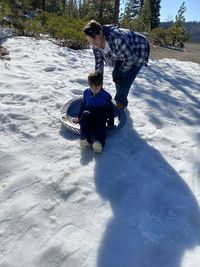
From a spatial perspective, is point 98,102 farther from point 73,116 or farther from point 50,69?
point 50,69

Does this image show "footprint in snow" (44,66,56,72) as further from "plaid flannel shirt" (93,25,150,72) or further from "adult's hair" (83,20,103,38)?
"adult's hair" (83,20,103,38)

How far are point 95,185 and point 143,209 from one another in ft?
1.85

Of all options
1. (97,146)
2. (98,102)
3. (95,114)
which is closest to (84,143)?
(97,146)

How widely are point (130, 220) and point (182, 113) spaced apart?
9.59 feet

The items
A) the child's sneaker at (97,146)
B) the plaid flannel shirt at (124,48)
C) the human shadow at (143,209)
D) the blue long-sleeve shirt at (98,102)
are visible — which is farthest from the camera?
the plaid flannel shirt at (124,48)

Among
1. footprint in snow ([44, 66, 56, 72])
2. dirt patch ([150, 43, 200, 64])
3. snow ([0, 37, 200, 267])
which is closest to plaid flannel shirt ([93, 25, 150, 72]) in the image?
snow ([0, 37, 200, 267])

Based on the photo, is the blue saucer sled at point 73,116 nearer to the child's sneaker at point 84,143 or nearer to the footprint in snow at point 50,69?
the child's sneaker at point 84,143

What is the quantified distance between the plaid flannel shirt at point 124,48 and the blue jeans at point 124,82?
7 centimetres

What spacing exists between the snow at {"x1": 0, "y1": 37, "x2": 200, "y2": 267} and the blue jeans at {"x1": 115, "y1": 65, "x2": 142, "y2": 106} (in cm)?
27

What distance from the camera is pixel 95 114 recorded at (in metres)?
4.26

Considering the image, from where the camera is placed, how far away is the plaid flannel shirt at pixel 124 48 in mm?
4480

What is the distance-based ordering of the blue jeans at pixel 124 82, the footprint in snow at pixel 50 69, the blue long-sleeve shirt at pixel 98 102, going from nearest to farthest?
the blue long-sleeve shirt at pixel 98 102
the blue jeans at pixel 124 82
the footprint in snow at pixel 50 69

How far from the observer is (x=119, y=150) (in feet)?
14.3

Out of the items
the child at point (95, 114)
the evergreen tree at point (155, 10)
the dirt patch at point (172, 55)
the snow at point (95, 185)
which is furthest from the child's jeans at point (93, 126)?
the evergreen tree at point (155, 10)
